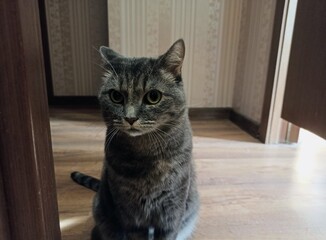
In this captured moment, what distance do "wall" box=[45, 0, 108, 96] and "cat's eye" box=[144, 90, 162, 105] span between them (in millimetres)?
1870

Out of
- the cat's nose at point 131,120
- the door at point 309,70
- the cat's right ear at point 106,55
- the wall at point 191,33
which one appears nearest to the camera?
the cat's nose at point 131,120

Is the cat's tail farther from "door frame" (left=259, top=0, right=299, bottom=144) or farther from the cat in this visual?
"door frame" (left=259, top=0, right=299, bottom=144)

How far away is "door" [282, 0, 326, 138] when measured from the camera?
101cm

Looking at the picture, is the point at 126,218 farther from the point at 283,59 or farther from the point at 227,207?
the point at 283,59

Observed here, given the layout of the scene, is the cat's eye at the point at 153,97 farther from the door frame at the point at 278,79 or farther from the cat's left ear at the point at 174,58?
the door frame at the point at 278,79

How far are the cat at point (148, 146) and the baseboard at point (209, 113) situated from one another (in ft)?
5.18

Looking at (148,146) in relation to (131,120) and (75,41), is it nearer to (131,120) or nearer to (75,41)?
(131,120)

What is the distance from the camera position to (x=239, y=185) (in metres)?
1.20

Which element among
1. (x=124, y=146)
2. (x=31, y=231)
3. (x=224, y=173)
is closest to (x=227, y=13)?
(x=224, y=173)

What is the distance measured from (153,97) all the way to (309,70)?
0.84 m

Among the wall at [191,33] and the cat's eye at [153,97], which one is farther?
the wall at [191,33]

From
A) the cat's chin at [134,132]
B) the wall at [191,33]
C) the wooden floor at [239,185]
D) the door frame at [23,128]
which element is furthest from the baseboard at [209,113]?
the door frame at [23,128]

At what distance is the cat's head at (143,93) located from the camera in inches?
25.5

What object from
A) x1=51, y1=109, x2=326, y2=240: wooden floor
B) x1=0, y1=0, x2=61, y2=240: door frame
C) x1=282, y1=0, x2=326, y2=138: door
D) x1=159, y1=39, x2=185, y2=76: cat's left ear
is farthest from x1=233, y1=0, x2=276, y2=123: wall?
x1=0, y1=0, x2=61, y2=240: door frame
